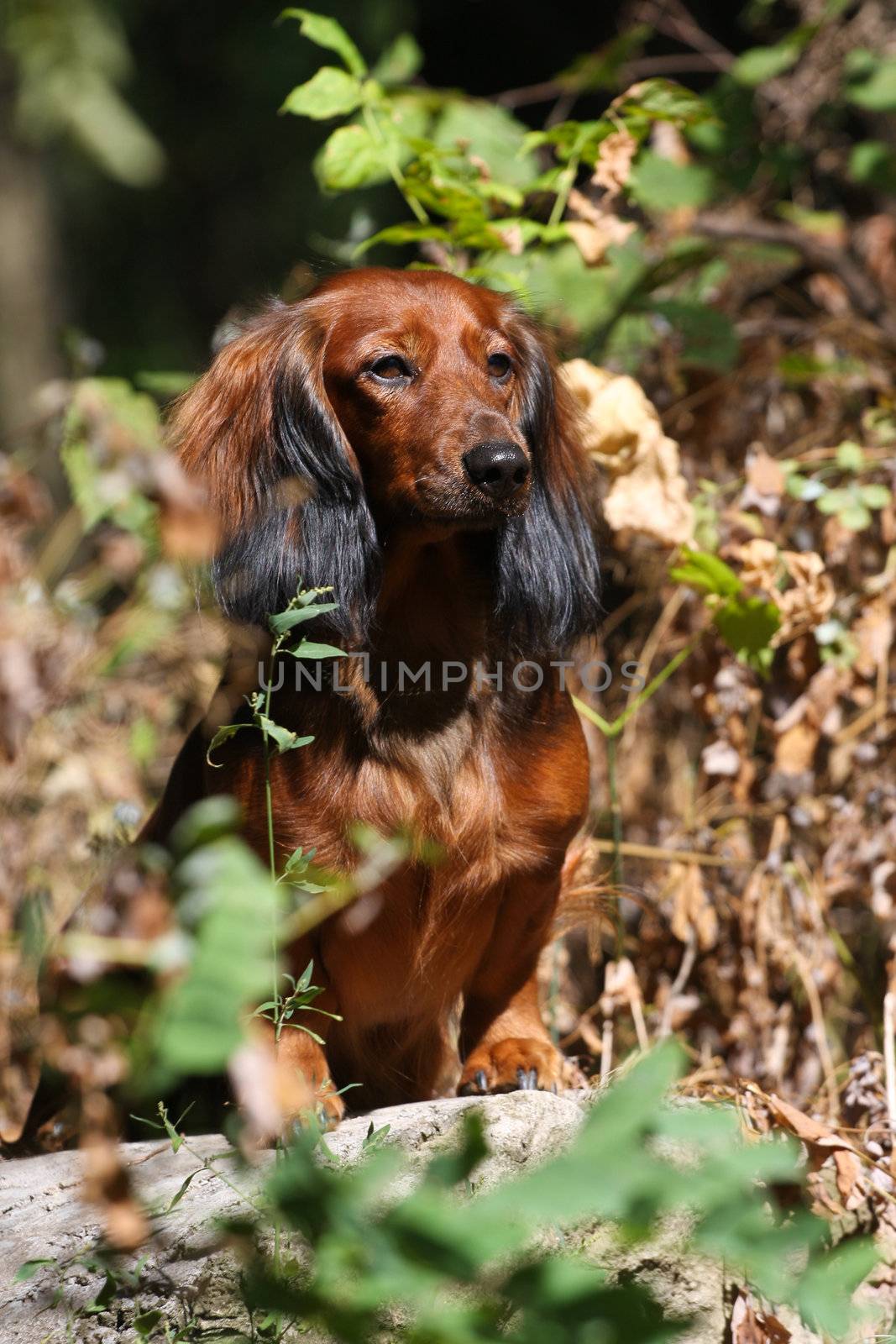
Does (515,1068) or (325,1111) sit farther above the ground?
(325,1111)

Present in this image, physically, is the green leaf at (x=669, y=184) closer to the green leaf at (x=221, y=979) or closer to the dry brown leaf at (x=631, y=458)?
the dry brown leaf at (x=631, y=458)

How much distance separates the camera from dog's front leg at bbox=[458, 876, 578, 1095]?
2.73 metres

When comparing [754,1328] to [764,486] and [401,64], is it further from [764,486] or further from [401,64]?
[401,64]

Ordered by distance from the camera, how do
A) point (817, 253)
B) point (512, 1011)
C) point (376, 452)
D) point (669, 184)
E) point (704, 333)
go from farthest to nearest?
1. point (817, 253)
2. point (669, 184)
3. point (704, 333)
4. point (512, 1011)
5. point (376, 452)

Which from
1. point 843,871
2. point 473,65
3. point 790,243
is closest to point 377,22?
point 473,65

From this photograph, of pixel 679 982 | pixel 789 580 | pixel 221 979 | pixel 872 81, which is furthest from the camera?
pixel 872 81

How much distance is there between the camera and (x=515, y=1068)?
2.73 metres

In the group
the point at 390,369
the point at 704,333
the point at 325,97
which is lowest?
the point at 704,333

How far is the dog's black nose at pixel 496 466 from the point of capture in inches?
93.7

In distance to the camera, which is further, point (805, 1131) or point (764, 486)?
point (764, 486)

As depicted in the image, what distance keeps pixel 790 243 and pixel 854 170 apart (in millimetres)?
297

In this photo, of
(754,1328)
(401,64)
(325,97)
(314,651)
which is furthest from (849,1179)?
(401,64)

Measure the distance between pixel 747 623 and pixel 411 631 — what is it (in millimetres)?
859

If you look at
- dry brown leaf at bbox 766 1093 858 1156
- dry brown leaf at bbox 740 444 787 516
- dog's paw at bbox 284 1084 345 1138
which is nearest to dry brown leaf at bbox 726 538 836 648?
dry brown leaf at bbox 740 444 787 516
